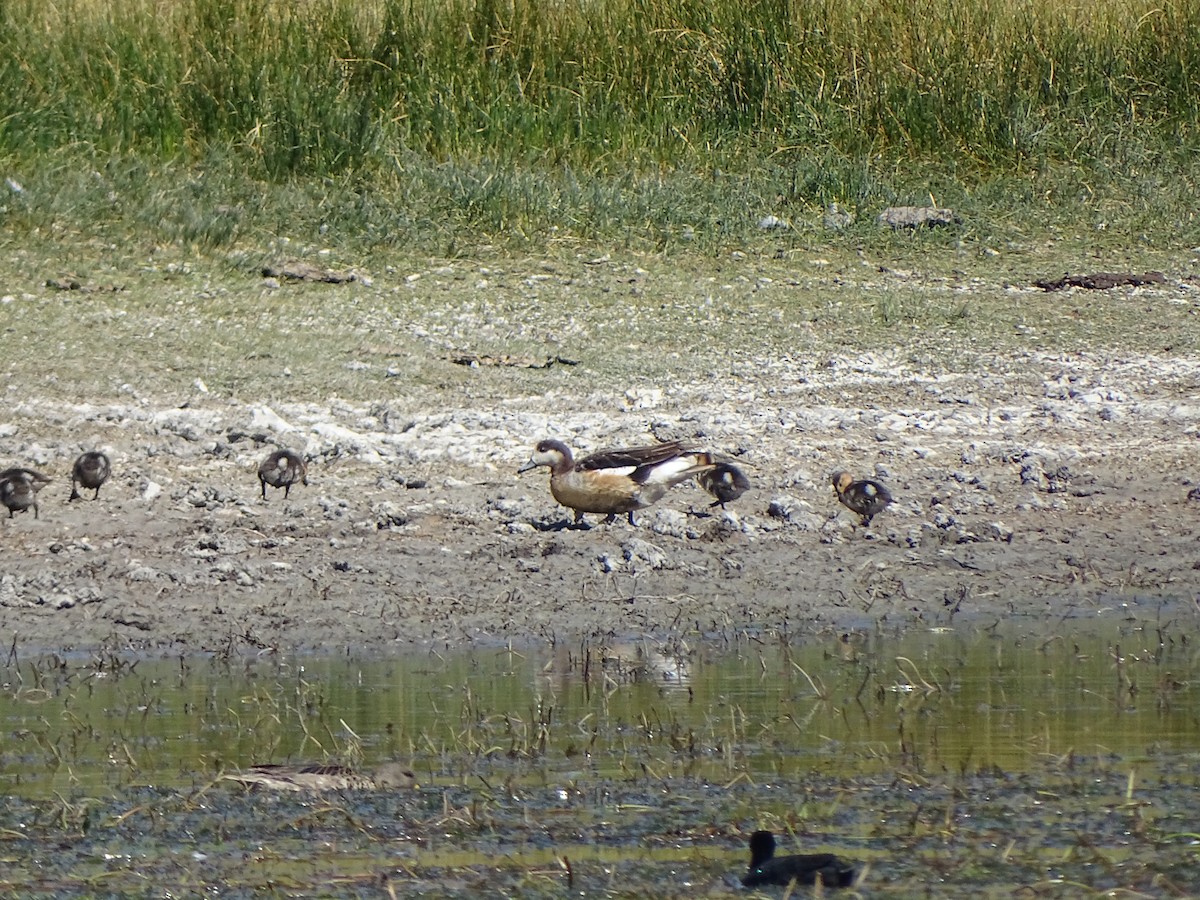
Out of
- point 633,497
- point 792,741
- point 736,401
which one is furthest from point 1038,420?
point 792,741

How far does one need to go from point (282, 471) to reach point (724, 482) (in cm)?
191

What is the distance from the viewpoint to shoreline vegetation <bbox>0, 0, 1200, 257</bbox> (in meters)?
13.0

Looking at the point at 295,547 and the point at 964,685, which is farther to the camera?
the point at 295,547

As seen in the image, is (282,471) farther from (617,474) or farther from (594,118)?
(594,118)

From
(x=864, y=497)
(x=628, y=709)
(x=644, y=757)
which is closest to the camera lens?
(x=644, y=757)

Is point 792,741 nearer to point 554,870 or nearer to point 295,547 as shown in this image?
point 554,870

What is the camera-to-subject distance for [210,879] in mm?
4590

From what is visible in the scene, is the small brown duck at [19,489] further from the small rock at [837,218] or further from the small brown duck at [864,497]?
the small rock at [837,218]

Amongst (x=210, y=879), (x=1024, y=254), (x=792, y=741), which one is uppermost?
(x=210, y=879)

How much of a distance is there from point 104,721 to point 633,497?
293 cm

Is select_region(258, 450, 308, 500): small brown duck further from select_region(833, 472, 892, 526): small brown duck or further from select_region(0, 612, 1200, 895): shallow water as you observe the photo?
select_region(833, 472, 892, 526): small brown duck

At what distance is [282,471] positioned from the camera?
877 cm

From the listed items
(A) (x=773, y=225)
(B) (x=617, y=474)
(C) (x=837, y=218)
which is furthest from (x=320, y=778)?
(C) (x=837, y=218)

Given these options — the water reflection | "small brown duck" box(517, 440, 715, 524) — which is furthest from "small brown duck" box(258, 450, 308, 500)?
the water reflection
